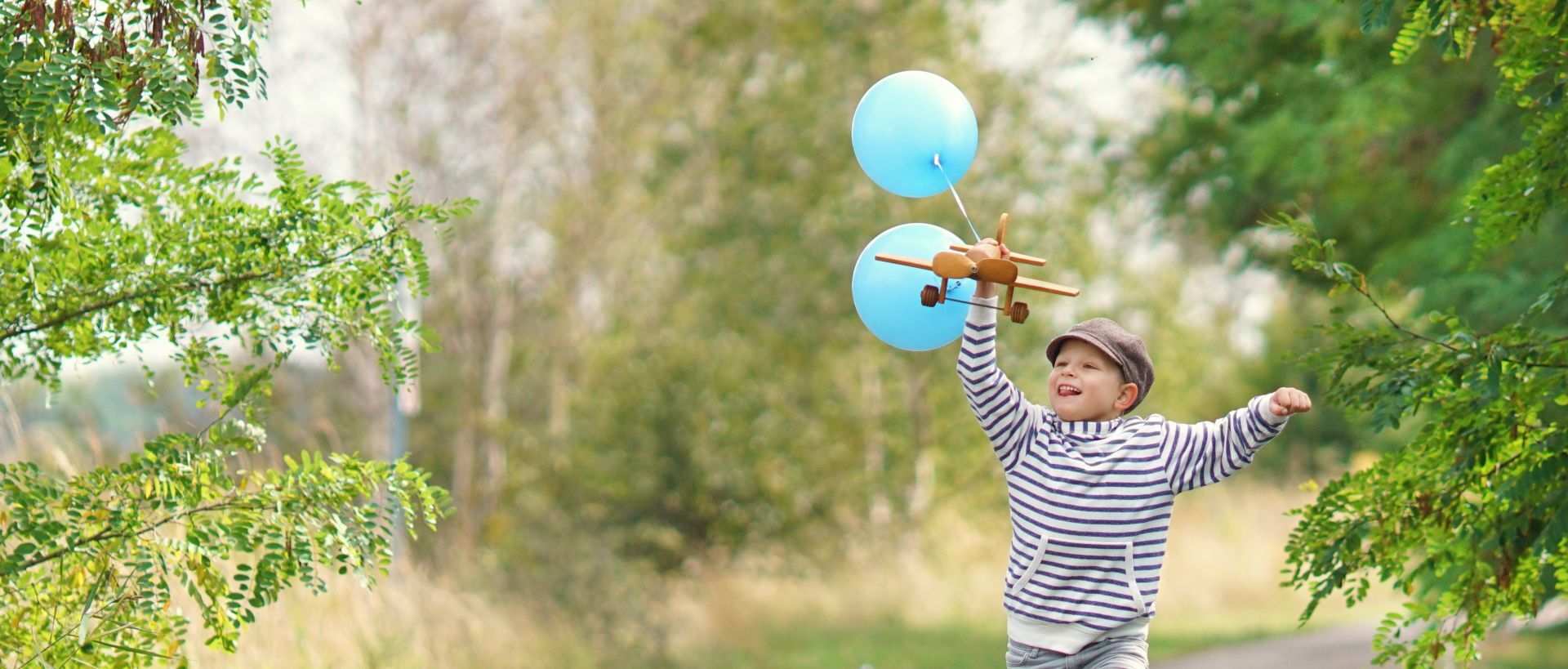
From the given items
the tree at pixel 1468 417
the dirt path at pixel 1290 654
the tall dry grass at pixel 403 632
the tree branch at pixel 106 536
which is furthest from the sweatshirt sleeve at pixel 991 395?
A: the dirt path at pixel 1290 654

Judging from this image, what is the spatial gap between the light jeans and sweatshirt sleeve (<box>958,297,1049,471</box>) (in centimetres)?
44

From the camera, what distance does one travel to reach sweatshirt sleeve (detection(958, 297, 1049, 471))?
3.50 metres

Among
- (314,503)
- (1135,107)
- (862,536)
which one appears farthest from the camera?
(1135,107)

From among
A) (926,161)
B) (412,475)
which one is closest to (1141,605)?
(926,161)

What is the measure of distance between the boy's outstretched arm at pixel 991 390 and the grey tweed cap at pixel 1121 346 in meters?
0.15

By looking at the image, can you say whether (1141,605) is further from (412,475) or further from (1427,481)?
(412,475)

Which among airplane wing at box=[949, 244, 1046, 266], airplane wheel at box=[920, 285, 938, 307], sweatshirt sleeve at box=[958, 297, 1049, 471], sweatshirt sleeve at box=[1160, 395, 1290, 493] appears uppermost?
airplane wing at box=[949, 244, 1046, 266]

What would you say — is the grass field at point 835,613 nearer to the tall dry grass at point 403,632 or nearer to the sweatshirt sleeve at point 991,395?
the tall dry grass at point 403,632

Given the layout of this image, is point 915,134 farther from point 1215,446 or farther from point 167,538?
point 167,538

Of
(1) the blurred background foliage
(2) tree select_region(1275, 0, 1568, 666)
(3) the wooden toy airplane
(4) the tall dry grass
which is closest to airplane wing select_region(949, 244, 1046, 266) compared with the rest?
(3) the wooden toy airplane

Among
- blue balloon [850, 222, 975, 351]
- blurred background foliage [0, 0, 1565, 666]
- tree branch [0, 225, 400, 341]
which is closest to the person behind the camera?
tree branch [0, 225, 400, 341]

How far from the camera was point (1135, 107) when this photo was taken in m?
14.4

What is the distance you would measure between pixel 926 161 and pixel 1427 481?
4.99 ft

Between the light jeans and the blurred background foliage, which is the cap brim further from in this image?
the blurred background foliage
